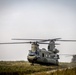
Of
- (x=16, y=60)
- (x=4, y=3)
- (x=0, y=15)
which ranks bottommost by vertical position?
(x=16, y=60)

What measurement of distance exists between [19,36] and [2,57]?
613 mm

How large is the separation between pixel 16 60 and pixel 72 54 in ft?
3.97

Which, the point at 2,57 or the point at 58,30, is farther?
the point at 58,30

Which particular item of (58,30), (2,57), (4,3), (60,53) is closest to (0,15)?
(4,3)

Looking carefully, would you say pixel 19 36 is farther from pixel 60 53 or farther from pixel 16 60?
pixel 60 53

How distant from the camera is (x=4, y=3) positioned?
4.31 metres

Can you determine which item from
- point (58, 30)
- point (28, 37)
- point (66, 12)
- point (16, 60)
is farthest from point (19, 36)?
point (66, 12)

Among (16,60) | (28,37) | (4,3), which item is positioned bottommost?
(16,60)

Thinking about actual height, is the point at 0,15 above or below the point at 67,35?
above

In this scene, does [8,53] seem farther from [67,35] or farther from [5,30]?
[67,35]

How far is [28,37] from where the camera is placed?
455cm

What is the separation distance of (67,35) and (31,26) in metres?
0.85

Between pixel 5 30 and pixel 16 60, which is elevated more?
pixel 5 30

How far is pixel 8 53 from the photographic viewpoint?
13.8 feet
